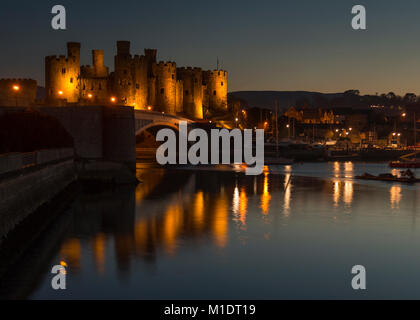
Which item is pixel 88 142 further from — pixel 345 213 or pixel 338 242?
pixel 338 242

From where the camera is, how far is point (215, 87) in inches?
3150

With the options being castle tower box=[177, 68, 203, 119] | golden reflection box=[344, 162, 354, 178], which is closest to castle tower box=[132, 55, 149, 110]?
castle tower box=[177, 68, 203, 119]

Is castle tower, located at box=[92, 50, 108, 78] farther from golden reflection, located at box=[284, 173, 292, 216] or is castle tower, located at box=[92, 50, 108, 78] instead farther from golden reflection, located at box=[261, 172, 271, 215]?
golden reflection, located at box=[261, 172, 271, 215]

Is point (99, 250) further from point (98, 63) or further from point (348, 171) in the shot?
point (98, 63)

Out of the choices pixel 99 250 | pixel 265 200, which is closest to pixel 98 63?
pixel 265 200

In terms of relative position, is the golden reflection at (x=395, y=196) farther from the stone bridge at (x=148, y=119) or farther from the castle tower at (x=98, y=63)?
the castle tower at (x=98, y=63)

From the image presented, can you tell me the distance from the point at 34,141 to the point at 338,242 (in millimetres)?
15601

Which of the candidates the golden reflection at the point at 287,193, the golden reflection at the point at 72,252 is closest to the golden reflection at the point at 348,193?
the golden reflection at the point at 287,193

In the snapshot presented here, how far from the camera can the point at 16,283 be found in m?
12.3

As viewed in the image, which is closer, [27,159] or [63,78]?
[27,159]

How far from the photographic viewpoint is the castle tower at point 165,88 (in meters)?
69.4

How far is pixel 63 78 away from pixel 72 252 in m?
52.3

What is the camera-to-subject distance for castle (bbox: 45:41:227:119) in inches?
2564
